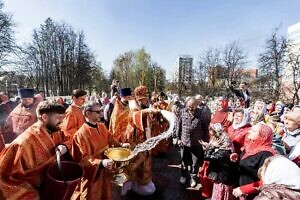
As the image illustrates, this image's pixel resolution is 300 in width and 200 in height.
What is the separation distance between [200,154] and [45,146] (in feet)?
12.8

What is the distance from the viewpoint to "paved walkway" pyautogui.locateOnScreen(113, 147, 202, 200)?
5199 mm

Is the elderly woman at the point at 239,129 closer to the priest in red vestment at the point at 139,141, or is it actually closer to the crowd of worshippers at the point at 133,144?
the crowd of worshippers at the point at 133,144

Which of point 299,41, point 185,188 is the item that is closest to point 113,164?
point 185,188

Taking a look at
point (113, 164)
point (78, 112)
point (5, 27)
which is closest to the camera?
point (113, 164)

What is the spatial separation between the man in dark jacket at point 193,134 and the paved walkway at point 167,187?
26 cm

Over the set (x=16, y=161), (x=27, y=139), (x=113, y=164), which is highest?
(x=27, y=139)

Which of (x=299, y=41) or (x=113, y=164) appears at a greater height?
(x=299, y=41)

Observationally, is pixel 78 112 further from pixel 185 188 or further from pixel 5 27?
pixel 5 27

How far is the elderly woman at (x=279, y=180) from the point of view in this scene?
6.04 feet

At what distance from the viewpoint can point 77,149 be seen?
3.31 m

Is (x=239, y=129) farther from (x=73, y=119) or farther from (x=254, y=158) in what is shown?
(x=73, y=119)

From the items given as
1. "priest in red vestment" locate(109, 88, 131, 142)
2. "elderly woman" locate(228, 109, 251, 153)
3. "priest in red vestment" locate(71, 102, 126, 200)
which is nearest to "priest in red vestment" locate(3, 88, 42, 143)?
"priest in red vestment" locate(109, 88, 131, 142)

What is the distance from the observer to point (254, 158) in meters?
3.21

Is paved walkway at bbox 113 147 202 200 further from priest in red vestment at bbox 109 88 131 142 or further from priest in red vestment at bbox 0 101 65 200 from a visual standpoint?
priest in red vestment at bbox 0 101 65 200
